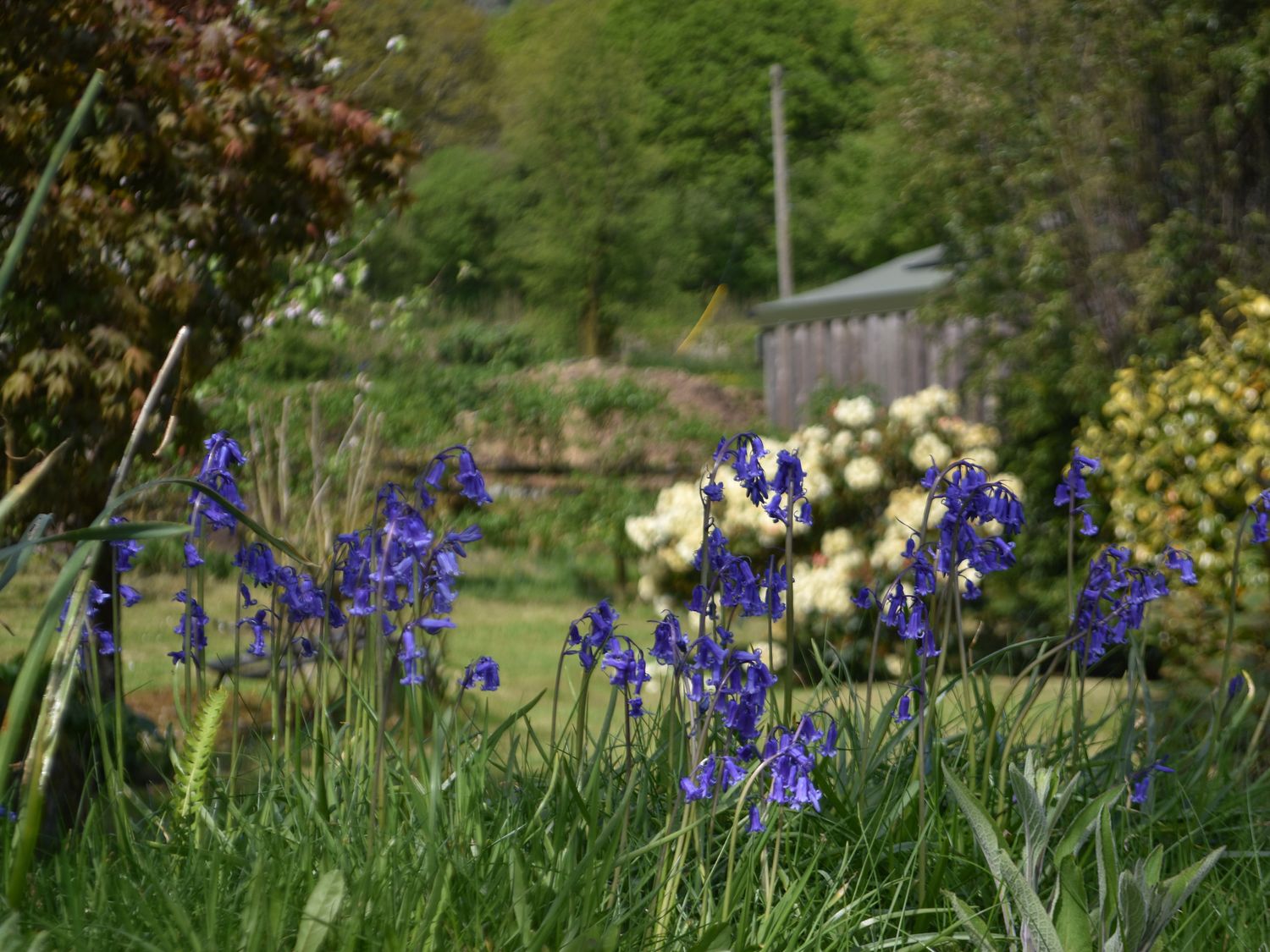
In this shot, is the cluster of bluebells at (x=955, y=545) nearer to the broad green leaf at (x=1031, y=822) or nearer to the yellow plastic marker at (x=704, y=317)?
the broad green leaf at (x=1031, y=822)

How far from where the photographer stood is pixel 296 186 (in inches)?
196

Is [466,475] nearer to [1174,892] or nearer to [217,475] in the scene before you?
[217,475]

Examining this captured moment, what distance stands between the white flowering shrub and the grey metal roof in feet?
9.79

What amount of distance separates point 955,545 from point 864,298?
9847 millimetres

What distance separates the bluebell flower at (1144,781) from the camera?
8.77ft

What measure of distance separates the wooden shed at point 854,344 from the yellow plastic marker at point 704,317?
1881cm

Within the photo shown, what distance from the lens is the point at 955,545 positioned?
7.59 feet

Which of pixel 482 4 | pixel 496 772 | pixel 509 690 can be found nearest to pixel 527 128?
pixel 482 4

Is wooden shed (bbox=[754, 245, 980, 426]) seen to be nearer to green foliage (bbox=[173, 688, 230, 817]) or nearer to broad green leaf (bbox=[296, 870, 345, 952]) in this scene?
green foliage (bbox=[173, 688, 230, 817])

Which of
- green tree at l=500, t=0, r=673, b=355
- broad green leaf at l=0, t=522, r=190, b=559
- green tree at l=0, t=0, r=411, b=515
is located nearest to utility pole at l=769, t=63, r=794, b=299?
green tree at l=500, t=0, r=673, b=355

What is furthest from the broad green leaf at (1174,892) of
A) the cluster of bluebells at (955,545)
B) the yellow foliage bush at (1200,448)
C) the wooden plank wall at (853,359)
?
the wooden plank wall at (853,359)

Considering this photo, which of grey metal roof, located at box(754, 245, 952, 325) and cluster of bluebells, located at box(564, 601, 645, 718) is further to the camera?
grey metal roof, located at box(754, 245, 952, 325)

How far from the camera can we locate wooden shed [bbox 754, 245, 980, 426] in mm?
11461

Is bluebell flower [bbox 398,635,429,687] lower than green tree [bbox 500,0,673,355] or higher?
lower
